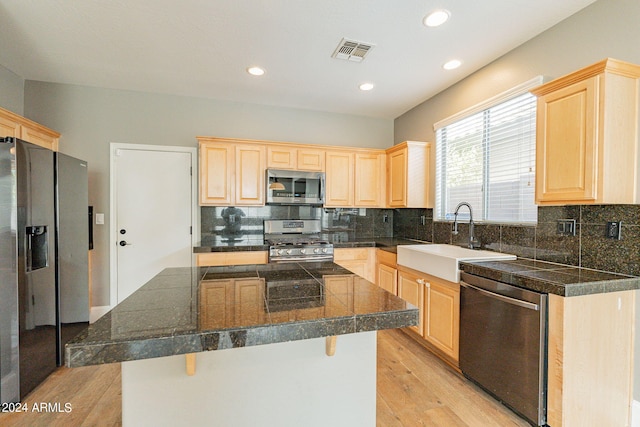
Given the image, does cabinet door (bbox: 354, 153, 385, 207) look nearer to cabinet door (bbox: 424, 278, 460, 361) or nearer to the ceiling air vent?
the ceiling air vent

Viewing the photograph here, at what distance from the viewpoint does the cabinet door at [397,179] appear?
11.5 feet

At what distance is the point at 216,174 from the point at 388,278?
230 cm

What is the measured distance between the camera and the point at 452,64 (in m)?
2.67

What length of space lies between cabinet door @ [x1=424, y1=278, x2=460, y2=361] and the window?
0.85 metres

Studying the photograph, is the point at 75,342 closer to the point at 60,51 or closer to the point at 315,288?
the point at 315,288

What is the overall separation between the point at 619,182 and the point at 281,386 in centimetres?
216

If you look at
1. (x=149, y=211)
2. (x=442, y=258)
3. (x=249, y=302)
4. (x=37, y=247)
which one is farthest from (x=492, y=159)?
(x=37, y=247)

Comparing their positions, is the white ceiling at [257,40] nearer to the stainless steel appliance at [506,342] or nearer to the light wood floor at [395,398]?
the stainless steel appliance at [506,342]

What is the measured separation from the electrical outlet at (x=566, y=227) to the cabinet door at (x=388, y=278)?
1.46m

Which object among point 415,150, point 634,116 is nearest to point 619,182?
point 634,116

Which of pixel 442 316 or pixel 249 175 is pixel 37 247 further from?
pixel 442 316

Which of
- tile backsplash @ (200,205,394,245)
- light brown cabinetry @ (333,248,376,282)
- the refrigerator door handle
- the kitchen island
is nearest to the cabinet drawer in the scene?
tile backsplash @ (200,205,394,245)

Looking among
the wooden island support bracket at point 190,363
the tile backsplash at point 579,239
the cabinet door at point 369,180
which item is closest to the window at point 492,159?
the tile backsplash at point 579,239

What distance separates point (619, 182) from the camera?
5.48ft
